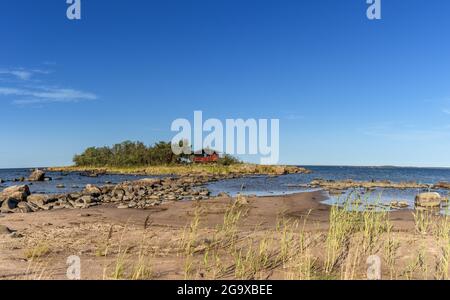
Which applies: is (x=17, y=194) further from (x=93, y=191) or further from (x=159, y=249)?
(x=159, y=249)

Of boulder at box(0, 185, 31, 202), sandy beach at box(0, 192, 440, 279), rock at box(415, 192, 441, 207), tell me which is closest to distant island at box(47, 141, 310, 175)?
boulder at box(0, 185, 31, 202)

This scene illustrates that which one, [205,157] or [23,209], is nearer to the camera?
[23,209]

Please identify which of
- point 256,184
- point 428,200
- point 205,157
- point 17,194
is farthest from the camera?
point 205,157

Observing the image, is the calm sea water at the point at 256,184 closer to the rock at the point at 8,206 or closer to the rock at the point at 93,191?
the rock at the point at 93,191

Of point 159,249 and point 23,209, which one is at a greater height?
point 159,249

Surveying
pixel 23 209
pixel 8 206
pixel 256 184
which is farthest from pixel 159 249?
pixel 256 184

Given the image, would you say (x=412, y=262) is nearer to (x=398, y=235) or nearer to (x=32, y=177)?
(x=398, y=235)

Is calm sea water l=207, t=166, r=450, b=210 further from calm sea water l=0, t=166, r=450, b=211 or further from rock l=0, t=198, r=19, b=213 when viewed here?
rock l=0, t=198, r=19, b=213

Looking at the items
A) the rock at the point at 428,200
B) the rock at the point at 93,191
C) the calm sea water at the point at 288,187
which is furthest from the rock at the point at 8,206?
the rock at the point at 428,200
